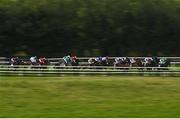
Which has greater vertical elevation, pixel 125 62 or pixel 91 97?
pixel 125 62

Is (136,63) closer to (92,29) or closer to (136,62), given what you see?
(136,62)

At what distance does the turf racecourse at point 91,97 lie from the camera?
671 inches

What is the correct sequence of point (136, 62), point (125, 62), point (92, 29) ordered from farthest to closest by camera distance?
point (92, 29) → point (136, 62) → point (125, 62)

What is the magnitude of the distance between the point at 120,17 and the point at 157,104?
26.9 metres

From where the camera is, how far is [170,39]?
150ft

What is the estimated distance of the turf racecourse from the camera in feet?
55.9

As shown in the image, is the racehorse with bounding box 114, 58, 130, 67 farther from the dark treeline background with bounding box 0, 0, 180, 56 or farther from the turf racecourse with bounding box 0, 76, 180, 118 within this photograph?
the dark treeline background with bounding box 0, 0, 180, 56

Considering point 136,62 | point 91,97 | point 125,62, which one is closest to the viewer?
point 91,97

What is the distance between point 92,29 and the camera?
151ft

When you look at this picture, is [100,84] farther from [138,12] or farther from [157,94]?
[138,12]

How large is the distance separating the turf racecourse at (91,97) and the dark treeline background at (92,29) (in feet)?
59.1

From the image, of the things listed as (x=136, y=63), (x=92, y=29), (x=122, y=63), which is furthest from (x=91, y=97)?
(x=92, y=29)

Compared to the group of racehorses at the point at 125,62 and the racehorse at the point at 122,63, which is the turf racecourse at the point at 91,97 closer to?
the group of racehorses at the point at 125,62

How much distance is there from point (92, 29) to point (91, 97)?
24.4 meters
